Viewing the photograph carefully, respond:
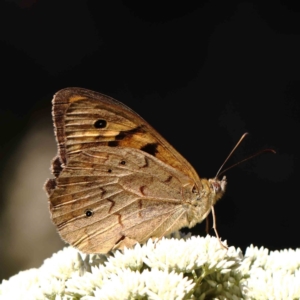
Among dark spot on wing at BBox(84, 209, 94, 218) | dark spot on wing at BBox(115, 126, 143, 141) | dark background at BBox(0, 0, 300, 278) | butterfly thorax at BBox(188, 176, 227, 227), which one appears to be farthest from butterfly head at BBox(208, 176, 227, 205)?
dark background at BBox(0, 0, 300, 278)

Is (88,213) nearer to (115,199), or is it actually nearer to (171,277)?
(115,199)

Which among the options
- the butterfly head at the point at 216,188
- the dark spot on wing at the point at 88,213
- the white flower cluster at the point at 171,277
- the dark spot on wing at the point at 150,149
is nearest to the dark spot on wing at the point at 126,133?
the dark spot on wing at the point at 150,149

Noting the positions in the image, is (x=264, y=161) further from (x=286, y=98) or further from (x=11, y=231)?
(x=11, y=231)

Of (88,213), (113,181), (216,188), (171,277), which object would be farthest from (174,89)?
(171,277)

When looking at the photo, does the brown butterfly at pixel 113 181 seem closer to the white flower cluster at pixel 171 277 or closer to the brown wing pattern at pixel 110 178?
the brown wing pattern at pixel 110 178

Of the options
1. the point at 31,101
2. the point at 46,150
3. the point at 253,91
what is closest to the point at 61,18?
the point at 31,101

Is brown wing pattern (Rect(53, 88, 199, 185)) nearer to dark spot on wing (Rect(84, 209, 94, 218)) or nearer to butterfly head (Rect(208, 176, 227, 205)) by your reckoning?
butterfly head (Rect(208, 176, 227, 205))
